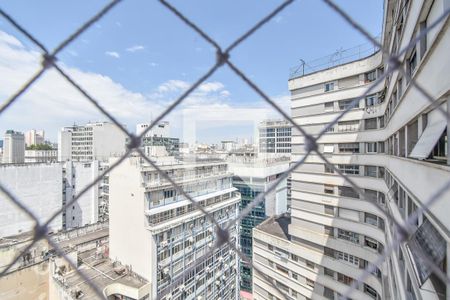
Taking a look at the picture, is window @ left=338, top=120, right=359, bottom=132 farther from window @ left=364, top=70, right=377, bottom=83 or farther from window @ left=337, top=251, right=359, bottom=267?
window @ left=337, top=251, right=359, bottom=267

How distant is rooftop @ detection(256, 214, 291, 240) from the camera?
Result: 750 centimetres

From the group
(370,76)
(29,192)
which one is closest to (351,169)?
(370,76)

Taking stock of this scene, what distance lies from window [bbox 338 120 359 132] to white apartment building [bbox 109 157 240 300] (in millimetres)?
4976

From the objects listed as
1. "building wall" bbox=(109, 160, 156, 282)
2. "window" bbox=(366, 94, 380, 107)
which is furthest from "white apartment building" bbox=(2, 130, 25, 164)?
"window" bbox=(366, 94, 380, 107)

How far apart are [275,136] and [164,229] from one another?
22347mm

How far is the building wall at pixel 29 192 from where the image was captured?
9.88 metres

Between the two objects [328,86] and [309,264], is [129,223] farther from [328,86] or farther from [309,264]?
[328,86]

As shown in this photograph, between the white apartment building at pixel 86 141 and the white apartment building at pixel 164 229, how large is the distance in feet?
46.3

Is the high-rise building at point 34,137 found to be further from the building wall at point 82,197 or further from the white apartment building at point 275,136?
the white apartment building at point 275,136

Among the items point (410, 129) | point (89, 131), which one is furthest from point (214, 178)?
point (89, 131)

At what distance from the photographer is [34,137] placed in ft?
88.9

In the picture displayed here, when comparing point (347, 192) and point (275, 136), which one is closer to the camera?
point (347, 192)

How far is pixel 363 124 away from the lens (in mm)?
5586

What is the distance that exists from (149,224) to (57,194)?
7955 mm
